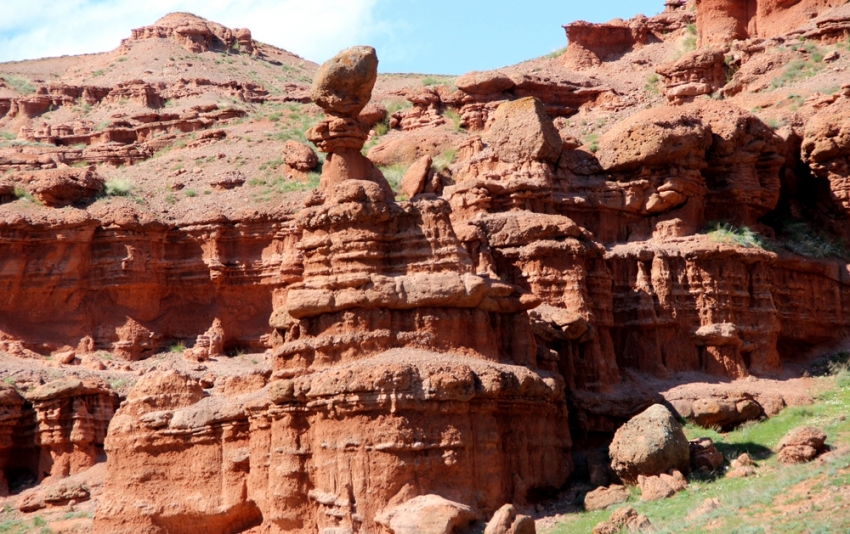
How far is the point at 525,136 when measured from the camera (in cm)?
3306

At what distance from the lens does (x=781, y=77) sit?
40750 mm

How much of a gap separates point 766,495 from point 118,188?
2892cm

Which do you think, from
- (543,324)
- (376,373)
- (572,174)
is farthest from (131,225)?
(376,373)

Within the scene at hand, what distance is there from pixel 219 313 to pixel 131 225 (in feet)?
12.6

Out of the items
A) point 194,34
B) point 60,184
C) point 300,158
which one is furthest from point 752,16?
point 194,34

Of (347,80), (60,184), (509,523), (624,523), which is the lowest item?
(624,523)

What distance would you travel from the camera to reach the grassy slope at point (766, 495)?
808 inches

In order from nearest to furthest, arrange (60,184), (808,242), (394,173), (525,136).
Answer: (525,136) → (808,242) → (394,173) → (60,184)

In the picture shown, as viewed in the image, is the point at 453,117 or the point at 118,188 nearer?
the point at 118,188

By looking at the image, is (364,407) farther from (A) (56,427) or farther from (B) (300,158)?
(B) (300,158)

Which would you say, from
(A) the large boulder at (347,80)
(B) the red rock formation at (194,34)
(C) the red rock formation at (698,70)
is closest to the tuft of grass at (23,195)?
(A) the large boulder at (347,80)

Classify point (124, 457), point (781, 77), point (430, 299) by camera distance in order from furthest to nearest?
Result: point (781, 77) → point (124, 457) → point (430, 299)

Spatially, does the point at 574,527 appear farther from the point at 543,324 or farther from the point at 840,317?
the point at 840,317

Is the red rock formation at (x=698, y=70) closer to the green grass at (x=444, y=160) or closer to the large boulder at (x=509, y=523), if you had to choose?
the green grass at (x=444, y=160)
